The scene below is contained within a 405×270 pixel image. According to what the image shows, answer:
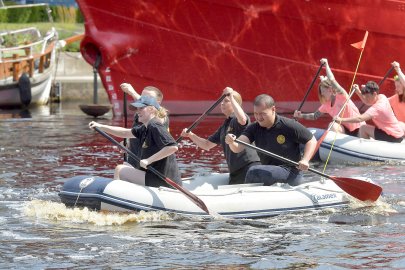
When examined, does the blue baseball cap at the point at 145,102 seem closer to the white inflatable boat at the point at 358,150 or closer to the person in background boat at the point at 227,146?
the person in background boat at the point at 227,146

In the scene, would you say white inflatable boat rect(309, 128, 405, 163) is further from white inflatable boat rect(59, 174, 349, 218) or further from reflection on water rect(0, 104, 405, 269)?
white inflatable boat rect(59, 174, 349, 218)

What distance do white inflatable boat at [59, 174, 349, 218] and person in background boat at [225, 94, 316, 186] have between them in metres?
0.16

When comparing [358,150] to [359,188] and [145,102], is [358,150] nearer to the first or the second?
[359,188]

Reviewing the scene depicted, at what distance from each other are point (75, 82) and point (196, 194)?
64.8 ft

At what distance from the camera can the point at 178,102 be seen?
24203mm

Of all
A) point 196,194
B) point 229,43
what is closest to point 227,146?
point 196,194

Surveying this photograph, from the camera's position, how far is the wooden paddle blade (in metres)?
11.8

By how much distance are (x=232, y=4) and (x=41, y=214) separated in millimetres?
13039

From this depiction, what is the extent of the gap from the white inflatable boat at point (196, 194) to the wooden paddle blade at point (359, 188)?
27 centimetres

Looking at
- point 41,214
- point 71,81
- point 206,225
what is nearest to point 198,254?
point 206,225

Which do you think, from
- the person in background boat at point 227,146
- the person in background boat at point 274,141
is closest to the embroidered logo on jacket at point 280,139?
the person in background boat at point 274,141

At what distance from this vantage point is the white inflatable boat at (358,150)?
632 inches

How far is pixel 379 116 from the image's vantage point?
16219 mm

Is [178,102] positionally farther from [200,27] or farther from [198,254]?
[198,254]
